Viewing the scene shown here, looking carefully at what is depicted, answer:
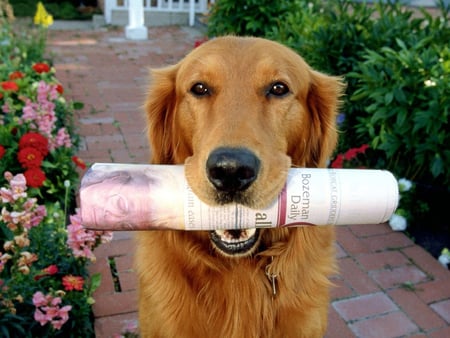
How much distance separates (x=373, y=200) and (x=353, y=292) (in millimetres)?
1568

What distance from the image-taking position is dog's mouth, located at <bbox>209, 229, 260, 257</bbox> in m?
1.88

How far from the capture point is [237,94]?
197 centimetres

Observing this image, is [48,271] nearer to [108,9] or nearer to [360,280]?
[360,280]

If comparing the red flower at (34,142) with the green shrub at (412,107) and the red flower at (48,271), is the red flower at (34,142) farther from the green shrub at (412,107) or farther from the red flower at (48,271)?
the green shrub at (412,107)

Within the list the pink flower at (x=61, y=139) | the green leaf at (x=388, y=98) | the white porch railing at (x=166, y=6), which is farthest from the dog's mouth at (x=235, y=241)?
the white porch railing at (x=166, y=6)

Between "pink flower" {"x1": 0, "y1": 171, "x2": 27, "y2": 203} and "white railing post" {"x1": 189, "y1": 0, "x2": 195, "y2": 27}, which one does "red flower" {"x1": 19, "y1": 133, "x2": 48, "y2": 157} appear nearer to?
"pink flower" {"x1": 0, "y1": 171, "x2": 27, "y2": 203}

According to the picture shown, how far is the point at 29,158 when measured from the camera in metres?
3.12

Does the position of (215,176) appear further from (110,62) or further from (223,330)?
(110,62)

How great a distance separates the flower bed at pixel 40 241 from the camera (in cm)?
226

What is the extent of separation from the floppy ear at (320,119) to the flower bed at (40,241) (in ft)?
3.79

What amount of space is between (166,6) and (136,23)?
218cm

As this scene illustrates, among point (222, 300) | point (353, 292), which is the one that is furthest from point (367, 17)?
point (222, 300)

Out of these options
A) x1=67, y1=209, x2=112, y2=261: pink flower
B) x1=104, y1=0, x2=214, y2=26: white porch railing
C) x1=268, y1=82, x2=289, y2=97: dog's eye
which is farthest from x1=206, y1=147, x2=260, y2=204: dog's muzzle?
x1=104, y1=0, x2=214, y2=26: white porch railing

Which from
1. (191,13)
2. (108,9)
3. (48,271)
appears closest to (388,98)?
(48,271)
